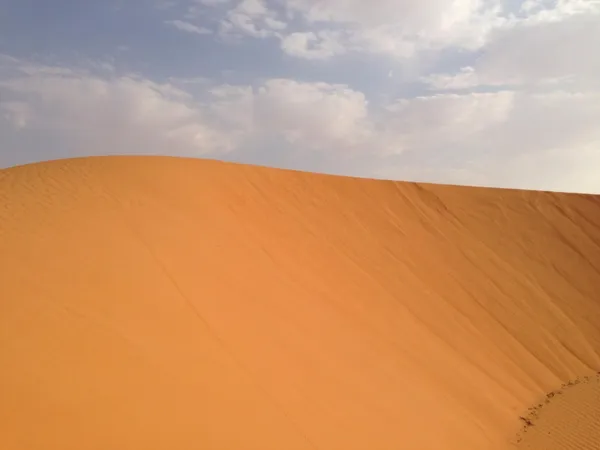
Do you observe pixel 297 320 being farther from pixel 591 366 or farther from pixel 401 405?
pixel 591 366

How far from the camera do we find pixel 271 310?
8180 mm

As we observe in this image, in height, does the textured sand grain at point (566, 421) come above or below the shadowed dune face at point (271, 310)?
below

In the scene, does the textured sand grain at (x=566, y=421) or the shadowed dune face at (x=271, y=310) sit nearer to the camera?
the shadowed dune face at (x=271, y=310)

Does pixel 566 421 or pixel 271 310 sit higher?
pixel 271 310

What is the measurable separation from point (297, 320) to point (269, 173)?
626 centimetres

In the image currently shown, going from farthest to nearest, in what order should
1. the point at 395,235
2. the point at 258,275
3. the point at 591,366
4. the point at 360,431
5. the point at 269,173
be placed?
the point at 269,173
the point at 395,235
the point at 591,366
the point at 258,275
the point at 360,431

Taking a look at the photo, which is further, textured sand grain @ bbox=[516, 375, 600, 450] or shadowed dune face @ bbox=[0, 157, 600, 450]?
textured sand grain @ bbox=[516, 375, 600, 450]

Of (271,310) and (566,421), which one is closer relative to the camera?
(566,421)

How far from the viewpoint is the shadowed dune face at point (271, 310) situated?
17.9ft

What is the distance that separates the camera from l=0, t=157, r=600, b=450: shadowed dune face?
215 inches

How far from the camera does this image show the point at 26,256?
7.30 m

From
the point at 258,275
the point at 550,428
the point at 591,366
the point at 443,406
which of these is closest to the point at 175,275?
the point at 258,275

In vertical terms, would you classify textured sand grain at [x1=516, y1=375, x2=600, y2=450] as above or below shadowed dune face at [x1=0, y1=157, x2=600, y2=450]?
below

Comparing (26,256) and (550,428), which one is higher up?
(26,256)
